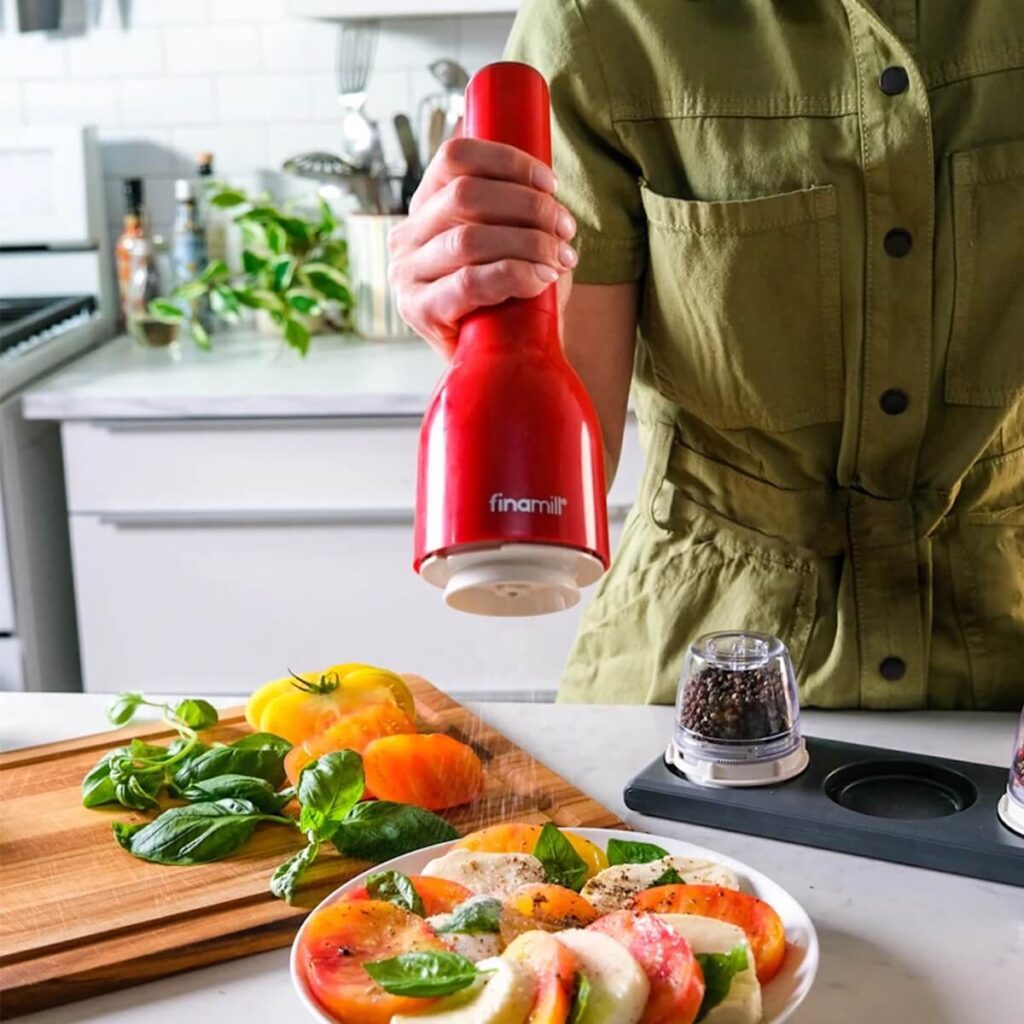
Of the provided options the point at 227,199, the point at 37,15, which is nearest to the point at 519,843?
the point at 227,199

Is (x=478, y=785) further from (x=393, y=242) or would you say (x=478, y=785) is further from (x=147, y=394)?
(x=147, y=394)

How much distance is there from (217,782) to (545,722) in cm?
27

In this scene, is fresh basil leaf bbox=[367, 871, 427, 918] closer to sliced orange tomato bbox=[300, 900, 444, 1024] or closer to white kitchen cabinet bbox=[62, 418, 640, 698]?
sliced orange tomato bbox=[300, 900, 444, 1024]

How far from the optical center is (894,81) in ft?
3.72

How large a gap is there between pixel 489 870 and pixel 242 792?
0.22 m

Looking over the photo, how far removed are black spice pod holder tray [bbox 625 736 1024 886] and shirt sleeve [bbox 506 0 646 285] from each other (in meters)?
0.41

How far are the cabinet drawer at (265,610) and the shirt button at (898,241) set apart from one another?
3.83 ft

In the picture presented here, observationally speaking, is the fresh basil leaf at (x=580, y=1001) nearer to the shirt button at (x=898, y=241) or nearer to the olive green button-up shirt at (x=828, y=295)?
the olive green button-up shirt at (x=828, y=295)

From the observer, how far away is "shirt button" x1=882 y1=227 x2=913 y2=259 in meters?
1.17

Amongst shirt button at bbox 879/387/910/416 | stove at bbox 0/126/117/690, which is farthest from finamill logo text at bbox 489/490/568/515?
stove at bbox 0/126/117/690

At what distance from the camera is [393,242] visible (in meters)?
1.04

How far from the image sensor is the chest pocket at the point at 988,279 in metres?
1.15

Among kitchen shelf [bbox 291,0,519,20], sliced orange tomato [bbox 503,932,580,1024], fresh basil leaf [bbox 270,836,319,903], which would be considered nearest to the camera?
sliced orange tomato [bbox 503,932,580,1024]

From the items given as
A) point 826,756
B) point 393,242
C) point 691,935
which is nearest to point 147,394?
point 393,242
